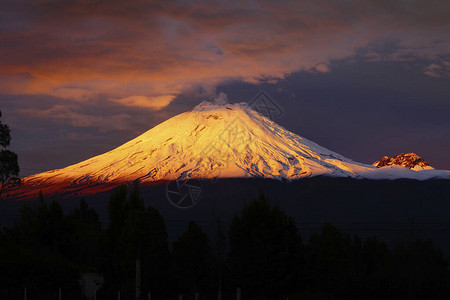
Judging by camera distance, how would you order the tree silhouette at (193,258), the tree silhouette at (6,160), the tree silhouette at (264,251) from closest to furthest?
1. the tree silhouette at (6,160)
2. the tree silhouette at (264,251)
3. the tree silhouette at (193,258)

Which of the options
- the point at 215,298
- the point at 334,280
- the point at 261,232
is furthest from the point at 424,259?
the point at 215,298

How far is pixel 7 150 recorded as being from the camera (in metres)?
54.3

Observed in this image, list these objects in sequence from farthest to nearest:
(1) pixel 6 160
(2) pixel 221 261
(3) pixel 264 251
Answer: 1. (3) pixel 264 251
2. (2) pixel 221 261
3. (1) pixel 6 160

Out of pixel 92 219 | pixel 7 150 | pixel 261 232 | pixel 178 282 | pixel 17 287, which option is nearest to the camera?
pixel 17 287

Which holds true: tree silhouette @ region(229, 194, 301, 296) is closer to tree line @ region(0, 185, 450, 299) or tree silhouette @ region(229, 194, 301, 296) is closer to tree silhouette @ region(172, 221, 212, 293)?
tree line @ region(0, 185, 450, 299)

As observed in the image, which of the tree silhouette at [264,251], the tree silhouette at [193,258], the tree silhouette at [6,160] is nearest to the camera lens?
the tree silhouette at [6,160]

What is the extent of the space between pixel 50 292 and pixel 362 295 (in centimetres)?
2891

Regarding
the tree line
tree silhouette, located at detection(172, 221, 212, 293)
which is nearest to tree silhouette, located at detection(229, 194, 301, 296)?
the tree line

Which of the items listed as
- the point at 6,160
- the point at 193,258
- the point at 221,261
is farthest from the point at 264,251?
the point at 6,160

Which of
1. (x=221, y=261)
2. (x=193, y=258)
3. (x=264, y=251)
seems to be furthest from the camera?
(x=193, y=258)

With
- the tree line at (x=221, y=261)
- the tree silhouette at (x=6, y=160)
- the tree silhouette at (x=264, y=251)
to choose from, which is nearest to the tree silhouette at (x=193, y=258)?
the tree line at (x=221, y=261)

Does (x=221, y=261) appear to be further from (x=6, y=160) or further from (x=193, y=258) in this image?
(x=6, y=160)

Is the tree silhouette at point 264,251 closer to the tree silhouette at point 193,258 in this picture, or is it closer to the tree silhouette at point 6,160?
the tree silhouette at point 193,258

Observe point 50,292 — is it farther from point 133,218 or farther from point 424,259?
point 424,259
